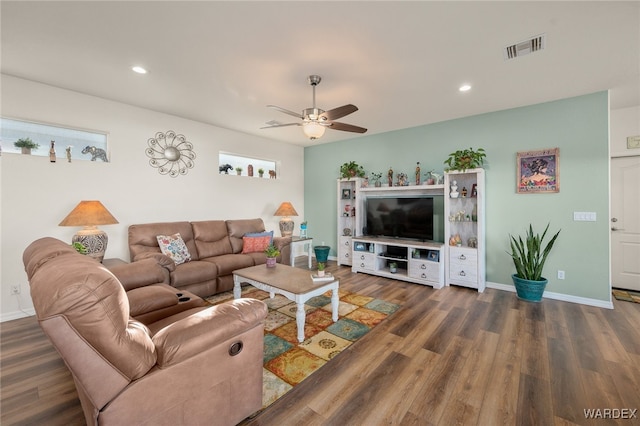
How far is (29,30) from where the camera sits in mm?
2156

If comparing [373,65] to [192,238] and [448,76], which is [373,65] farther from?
[192,238]

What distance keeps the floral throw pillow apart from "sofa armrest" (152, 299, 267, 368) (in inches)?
99.4

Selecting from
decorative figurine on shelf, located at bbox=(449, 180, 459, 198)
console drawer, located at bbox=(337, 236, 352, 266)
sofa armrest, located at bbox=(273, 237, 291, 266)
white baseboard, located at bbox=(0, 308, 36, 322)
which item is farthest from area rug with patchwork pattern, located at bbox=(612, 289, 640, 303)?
white baseboard, located at bbox=(0, 308, 36, 322)

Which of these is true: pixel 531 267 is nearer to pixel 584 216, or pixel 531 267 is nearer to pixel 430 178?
pixel 584 216

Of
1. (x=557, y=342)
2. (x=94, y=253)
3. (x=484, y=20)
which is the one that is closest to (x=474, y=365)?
(x=557, y=342)

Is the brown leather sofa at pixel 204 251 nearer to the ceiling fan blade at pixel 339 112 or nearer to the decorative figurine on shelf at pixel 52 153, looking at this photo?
the decorative figurine on shelf at pixel 52 153

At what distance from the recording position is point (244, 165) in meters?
5.44

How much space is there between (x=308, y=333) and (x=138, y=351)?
5.73 feet

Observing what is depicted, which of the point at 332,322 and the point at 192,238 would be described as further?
the point at 192,238

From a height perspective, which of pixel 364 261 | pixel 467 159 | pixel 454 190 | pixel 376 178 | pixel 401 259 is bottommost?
pixel 364 261

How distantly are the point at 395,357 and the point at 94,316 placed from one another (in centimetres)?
215

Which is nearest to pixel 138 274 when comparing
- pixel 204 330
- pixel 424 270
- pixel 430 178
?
pixel 204 330

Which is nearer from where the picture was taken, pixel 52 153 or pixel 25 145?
pixel 25 145

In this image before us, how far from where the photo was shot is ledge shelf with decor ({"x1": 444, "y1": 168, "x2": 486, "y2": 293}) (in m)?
3.89
